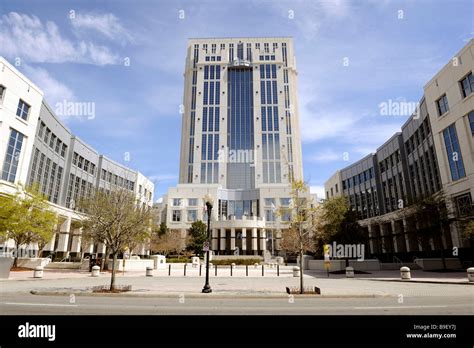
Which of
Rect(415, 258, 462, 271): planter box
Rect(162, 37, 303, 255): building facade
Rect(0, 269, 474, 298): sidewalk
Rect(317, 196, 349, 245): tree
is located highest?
Rect(162, 37, 303, 255): building facade

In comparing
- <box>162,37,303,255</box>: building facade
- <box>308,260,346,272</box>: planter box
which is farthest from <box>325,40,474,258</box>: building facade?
<box>162,37,303,255</box>: building facade

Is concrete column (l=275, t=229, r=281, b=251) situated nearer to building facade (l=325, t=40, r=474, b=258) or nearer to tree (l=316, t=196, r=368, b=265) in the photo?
building facade (l=325, t=40, r=474, b=258)

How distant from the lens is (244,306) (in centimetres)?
1013

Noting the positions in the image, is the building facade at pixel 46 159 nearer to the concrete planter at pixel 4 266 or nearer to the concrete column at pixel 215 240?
the concrete planter at pixel 4 266

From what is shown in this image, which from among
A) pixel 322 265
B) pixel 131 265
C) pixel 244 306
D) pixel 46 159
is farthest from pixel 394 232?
pixel 46 159

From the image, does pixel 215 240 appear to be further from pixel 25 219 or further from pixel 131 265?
pixel 25 219

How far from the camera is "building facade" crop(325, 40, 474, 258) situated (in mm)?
27250

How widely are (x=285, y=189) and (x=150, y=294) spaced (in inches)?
2501

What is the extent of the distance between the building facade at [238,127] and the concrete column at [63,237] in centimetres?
2947

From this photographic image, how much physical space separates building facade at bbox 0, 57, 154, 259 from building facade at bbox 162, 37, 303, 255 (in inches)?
1017

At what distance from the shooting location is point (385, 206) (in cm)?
4903

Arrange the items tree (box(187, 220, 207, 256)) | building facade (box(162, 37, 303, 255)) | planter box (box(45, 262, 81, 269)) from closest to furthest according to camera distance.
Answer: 1. planter box (box(45, 262, 81, 269))
2. tree (box(187, 220, 207, 256))
3. building facade (box(162, 37, 303, 255))
